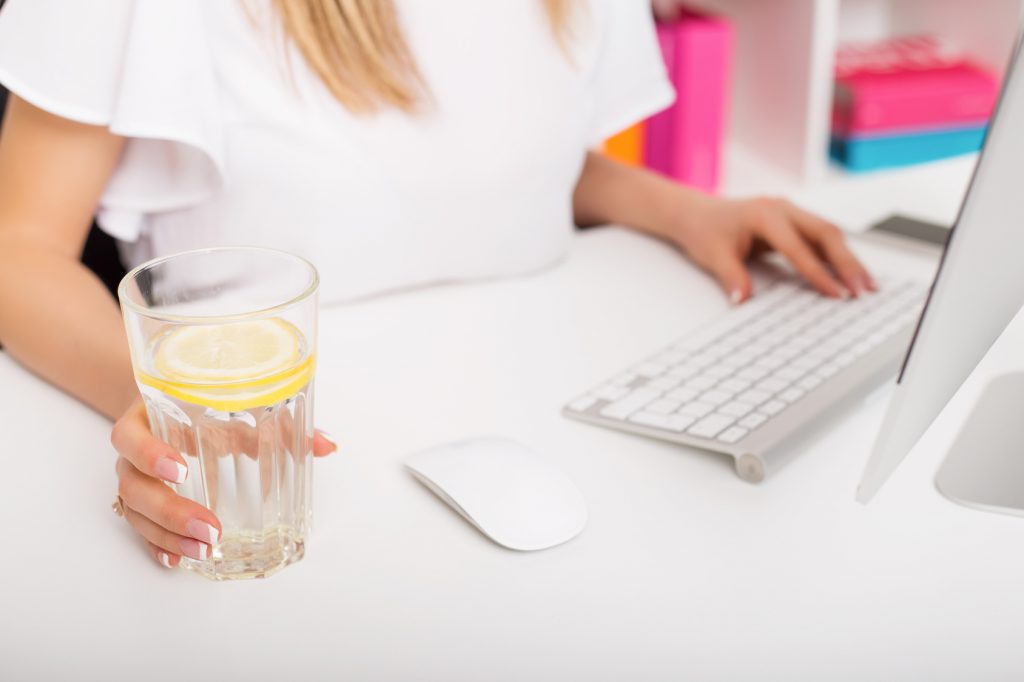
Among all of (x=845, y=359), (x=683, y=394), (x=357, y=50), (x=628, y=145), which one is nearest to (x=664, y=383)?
(x=683, y=394)

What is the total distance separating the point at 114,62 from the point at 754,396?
47cm

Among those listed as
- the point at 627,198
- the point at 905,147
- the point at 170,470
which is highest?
the point at 170,470

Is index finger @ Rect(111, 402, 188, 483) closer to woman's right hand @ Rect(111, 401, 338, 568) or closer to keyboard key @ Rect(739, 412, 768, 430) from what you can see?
woman's right hand @ Rect(111, 401, 338, 568)

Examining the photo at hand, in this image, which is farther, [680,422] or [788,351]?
[788,351]

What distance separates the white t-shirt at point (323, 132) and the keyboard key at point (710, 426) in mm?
299

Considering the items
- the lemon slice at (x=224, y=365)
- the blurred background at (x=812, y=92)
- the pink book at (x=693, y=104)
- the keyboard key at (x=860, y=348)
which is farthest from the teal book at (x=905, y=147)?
the lemon slice at (x=224, y=365)

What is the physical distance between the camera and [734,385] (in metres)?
0.68

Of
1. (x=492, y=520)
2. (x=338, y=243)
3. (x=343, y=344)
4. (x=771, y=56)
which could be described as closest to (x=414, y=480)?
(x=492, y=520)

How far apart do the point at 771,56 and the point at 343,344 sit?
143 centimetres

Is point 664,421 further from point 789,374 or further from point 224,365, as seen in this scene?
point 224,365

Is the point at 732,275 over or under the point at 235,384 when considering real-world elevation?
under

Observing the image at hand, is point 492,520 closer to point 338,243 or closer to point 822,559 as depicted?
point 822,559

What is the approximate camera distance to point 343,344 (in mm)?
756

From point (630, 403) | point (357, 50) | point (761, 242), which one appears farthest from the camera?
point (761, 242)
